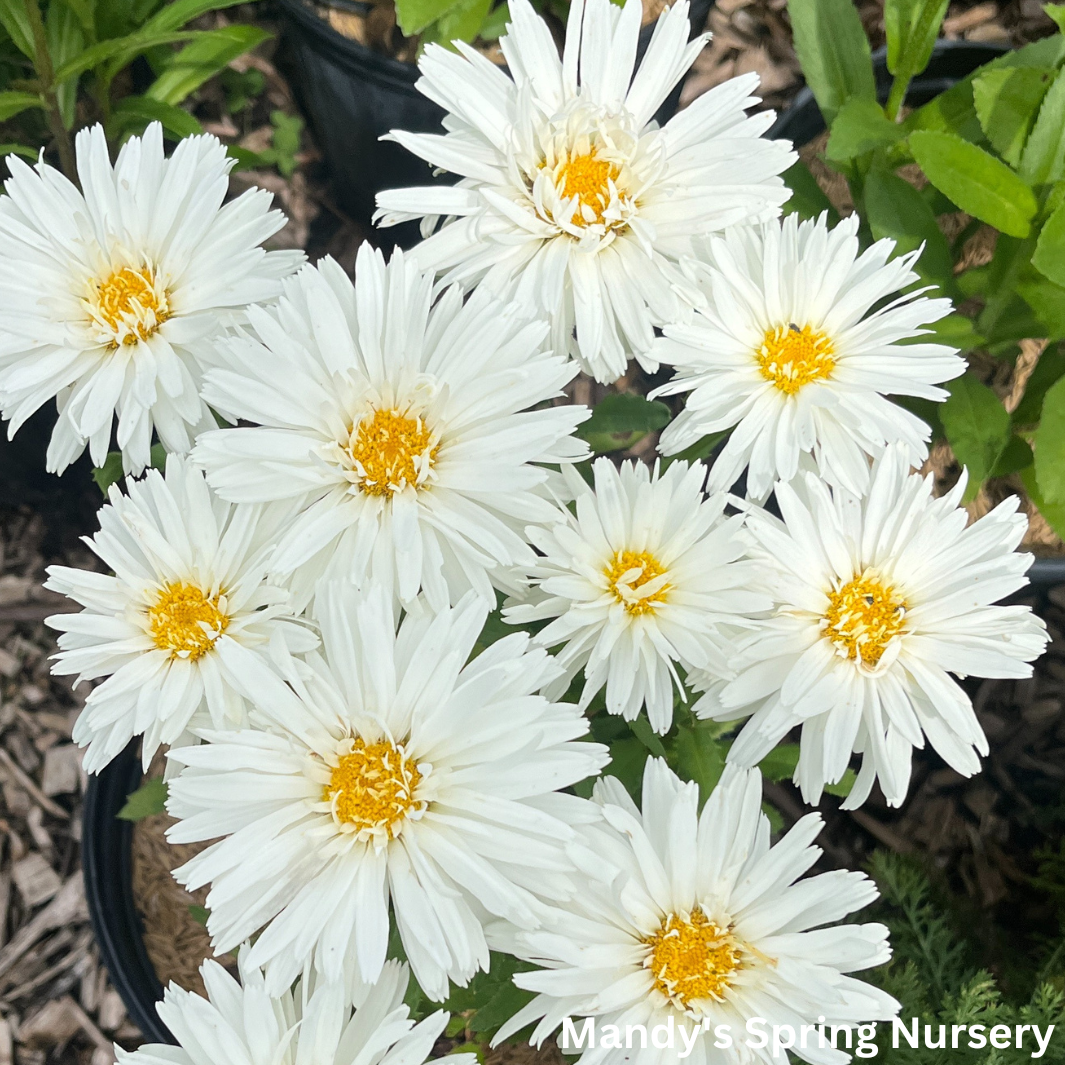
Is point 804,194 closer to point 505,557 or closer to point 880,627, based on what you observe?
point 880,627

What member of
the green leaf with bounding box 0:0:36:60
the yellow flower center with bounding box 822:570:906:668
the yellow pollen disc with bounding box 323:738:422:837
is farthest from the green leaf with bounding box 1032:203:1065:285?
the green leaf with bounding box 0:0:36:60

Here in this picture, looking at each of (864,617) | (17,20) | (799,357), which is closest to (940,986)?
(864,617)

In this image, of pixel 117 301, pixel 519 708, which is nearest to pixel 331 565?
pixel 519 708

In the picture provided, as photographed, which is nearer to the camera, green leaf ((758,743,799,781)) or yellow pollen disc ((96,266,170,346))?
yellow pollen disc ((96,266,170,346))

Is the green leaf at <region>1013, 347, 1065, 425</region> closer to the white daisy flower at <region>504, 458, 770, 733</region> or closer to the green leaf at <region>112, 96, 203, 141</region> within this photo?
the white daisy flower at <region>504, 458, 770, 733</region>

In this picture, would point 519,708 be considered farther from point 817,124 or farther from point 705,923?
point 817,124

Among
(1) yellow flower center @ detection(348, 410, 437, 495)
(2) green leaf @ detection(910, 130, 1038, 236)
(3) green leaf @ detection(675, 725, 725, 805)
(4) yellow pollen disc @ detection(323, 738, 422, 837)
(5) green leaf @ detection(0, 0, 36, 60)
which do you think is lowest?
(4) yellow pollen disc @ detection(323, 738, 422, 837)
